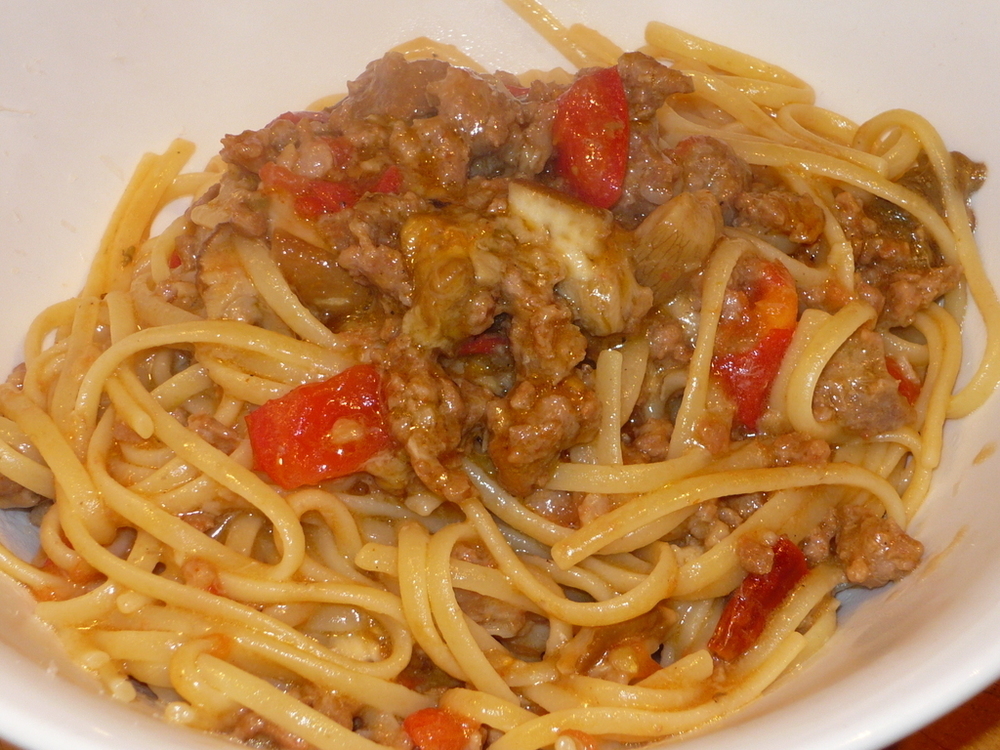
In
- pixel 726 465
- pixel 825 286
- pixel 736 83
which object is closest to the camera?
pixel 726 465

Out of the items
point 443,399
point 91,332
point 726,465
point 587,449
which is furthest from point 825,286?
point 91,332

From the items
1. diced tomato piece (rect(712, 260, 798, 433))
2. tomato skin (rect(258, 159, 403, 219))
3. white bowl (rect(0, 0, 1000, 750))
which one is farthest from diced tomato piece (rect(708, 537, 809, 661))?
tomato skin (rect(258, 159, 403, 219))

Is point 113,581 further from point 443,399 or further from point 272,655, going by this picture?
point 443,399

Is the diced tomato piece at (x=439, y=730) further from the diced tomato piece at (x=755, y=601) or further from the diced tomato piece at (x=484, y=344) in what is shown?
the diced tomato piece at (x=484, y=344)

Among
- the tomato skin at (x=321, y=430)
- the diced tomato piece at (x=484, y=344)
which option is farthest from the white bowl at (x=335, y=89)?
the diced tomato piece at (x=484, y=344)

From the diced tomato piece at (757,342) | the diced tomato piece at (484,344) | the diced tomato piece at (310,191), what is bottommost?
the diced tomato piece at (484,344)
